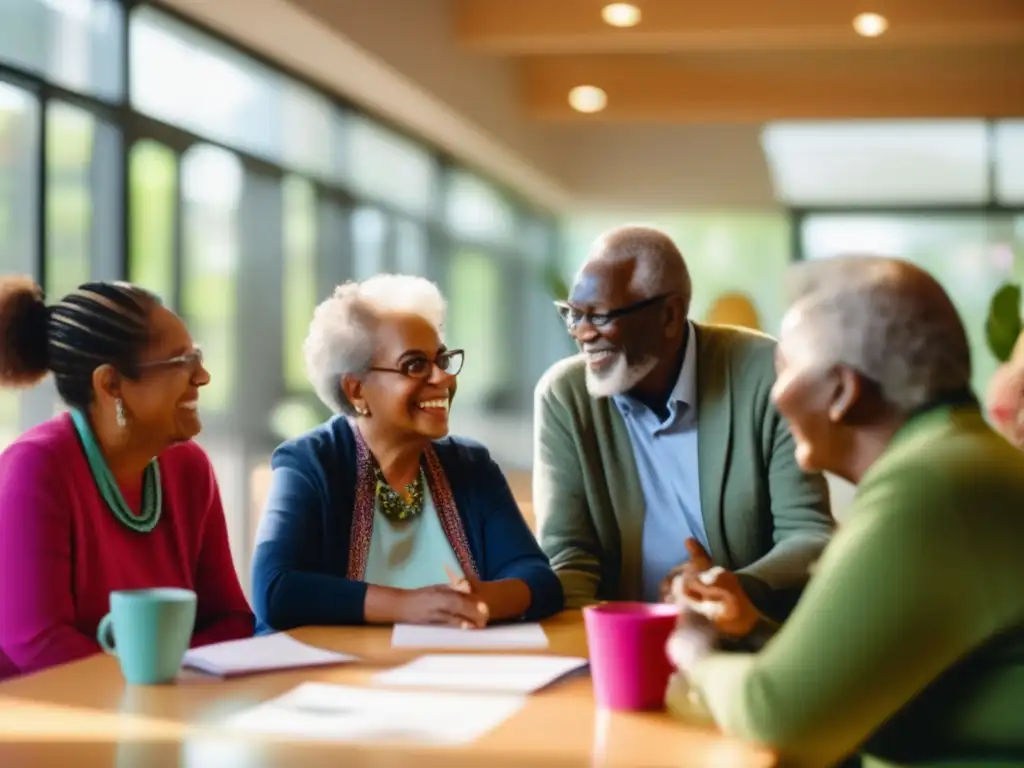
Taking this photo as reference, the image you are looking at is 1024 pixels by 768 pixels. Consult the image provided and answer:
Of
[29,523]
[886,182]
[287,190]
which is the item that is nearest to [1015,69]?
[886,182]

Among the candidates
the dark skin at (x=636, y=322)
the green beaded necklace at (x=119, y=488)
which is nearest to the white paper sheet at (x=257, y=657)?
the green beaded necklace at (x=119, y=488)

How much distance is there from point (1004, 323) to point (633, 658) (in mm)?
4121

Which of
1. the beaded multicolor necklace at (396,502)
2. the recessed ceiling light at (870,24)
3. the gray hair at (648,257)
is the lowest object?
the beaded multicolor necklace at (396,502)

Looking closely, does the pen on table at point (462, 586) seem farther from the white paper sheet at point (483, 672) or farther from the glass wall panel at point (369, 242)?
the glass wall panel at point (369, 242)

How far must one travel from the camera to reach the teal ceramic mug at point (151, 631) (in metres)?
1.62

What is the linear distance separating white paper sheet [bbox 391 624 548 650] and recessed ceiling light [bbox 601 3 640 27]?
4640 mm

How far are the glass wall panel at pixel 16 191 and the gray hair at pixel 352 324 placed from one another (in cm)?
167

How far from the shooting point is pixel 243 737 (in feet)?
4.62

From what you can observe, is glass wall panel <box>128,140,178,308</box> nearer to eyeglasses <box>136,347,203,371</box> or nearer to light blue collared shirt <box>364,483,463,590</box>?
eyeglasses <box>136,347,203,371</box>

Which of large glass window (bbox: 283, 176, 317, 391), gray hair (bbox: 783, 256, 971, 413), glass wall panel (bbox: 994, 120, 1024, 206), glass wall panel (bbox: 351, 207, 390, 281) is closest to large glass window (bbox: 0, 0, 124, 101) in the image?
large glass window (bbox: 283, 176, 317, 391)

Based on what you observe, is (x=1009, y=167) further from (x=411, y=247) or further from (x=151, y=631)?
(x=151, y=631)

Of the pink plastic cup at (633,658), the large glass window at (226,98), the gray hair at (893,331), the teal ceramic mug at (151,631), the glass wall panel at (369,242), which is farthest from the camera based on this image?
the glass wall panel at (369,242)

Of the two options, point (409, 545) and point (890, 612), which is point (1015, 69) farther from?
point (890, 612)

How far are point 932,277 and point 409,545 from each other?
1202 mm
